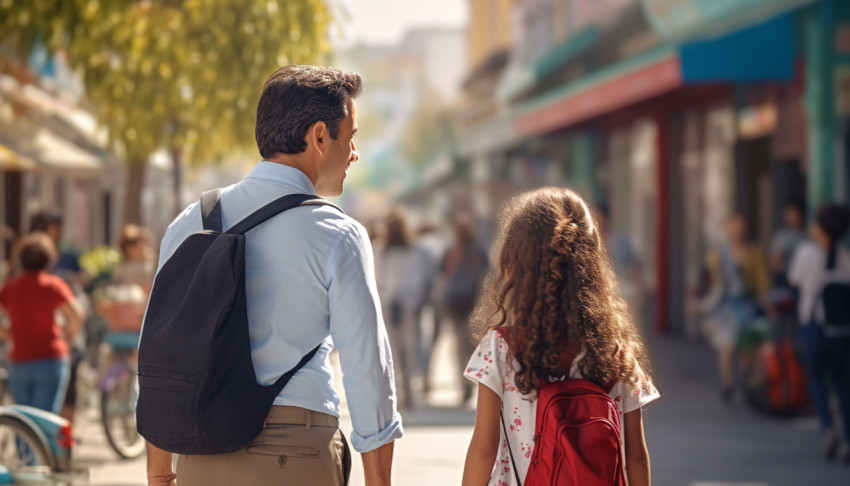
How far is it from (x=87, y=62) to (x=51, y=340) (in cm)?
529

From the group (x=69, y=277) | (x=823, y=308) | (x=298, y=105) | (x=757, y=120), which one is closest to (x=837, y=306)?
(x=823, y=308)

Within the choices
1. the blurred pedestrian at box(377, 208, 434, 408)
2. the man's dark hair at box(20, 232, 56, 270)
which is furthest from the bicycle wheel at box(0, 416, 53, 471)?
the blurred pedestrian at box(377, 208, 434, 408)

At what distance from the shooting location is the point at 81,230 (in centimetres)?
3011

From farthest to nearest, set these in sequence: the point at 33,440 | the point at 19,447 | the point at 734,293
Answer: the point at 734,293
the point at 19,447
the point at 33,440

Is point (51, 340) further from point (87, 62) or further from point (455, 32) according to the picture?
point (455, 32)

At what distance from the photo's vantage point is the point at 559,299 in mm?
3188

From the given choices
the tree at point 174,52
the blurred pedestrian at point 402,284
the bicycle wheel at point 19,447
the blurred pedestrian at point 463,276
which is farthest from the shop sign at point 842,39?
the bicycle wheel at point 19,447

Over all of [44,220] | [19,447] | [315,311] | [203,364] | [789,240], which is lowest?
[19,447]

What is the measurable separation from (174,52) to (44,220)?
210 cm

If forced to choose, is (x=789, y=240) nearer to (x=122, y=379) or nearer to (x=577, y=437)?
(x=122, y=379)

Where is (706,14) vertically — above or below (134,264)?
above

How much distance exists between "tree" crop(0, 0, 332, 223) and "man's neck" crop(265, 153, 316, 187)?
27.9 ft

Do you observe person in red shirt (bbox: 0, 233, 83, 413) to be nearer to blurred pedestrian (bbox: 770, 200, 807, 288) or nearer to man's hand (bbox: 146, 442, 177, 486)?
man's hand (bbox: 146, 442, 177, 486)

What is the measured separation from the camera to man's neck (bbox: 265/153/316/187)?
9.53 feet
